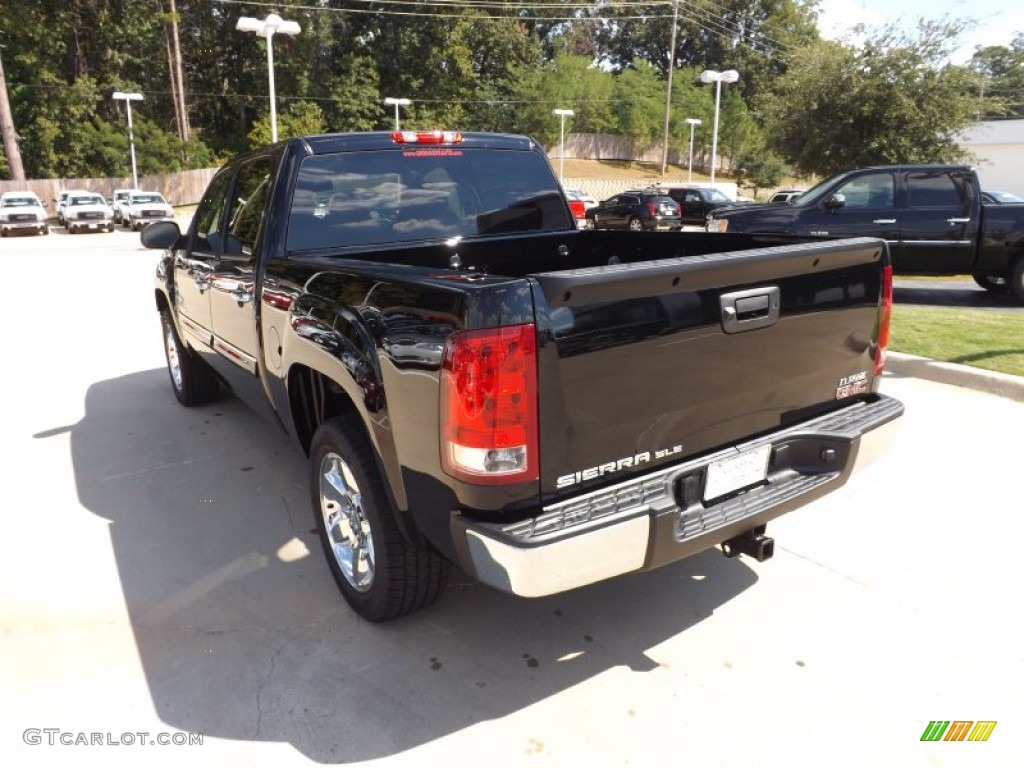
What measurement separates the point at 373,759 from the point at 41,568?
222 centimetres

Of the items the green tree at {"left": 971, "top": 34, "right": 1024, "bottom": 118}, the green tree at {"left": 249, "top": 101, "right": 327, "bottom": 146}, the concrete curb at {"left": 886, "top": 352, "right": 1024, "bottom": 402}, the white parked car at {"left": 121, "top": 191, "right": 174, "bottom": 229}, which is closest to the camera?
the concrete curb at {"left": 886, "top": 352, "right": 1024, "bottom": 402}

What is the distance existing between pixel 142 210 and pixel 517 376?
3191 cm

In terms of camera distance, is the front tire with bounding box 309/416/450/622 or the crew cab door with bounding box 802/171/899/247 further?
the crew cab door with bounding box 802/171/899/247

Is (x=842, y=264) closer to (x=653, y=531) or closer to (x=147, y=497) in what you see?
(x=653, y=531)

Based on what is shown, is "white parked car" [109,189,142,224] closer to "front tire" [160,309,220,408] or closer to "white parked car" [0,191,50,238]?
"white parked car" [0,191,50,238]

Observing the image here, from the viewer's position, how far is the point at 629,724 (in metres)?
2.66

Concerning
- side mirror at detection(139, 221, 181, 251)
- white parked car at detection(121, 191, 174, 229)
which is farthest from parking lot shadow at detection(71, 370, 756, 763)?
white parked car at detection(121, 191, 174, 229)

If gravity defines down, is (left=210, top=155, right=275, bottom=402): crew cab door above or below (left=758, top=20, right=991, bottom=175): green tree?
below

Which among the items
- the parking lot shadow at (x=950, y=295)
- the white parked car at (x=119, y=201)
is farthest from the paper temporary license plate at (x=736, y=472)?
the white parked car at (x=119, y=201)

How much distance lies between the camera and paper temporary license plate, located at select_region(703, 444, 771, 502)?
2717 mm

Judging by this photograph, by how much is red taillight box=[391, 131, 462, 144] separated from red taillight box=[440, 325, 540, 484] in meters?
2.14

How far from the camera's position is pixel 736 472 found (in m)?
2.80

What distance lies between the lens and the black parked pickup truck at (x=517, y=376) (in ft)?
7.69

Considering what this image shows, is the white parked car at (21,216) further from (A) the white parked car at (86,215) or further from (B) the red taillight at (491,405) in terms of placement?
(B) the red taillight at (491,405)
